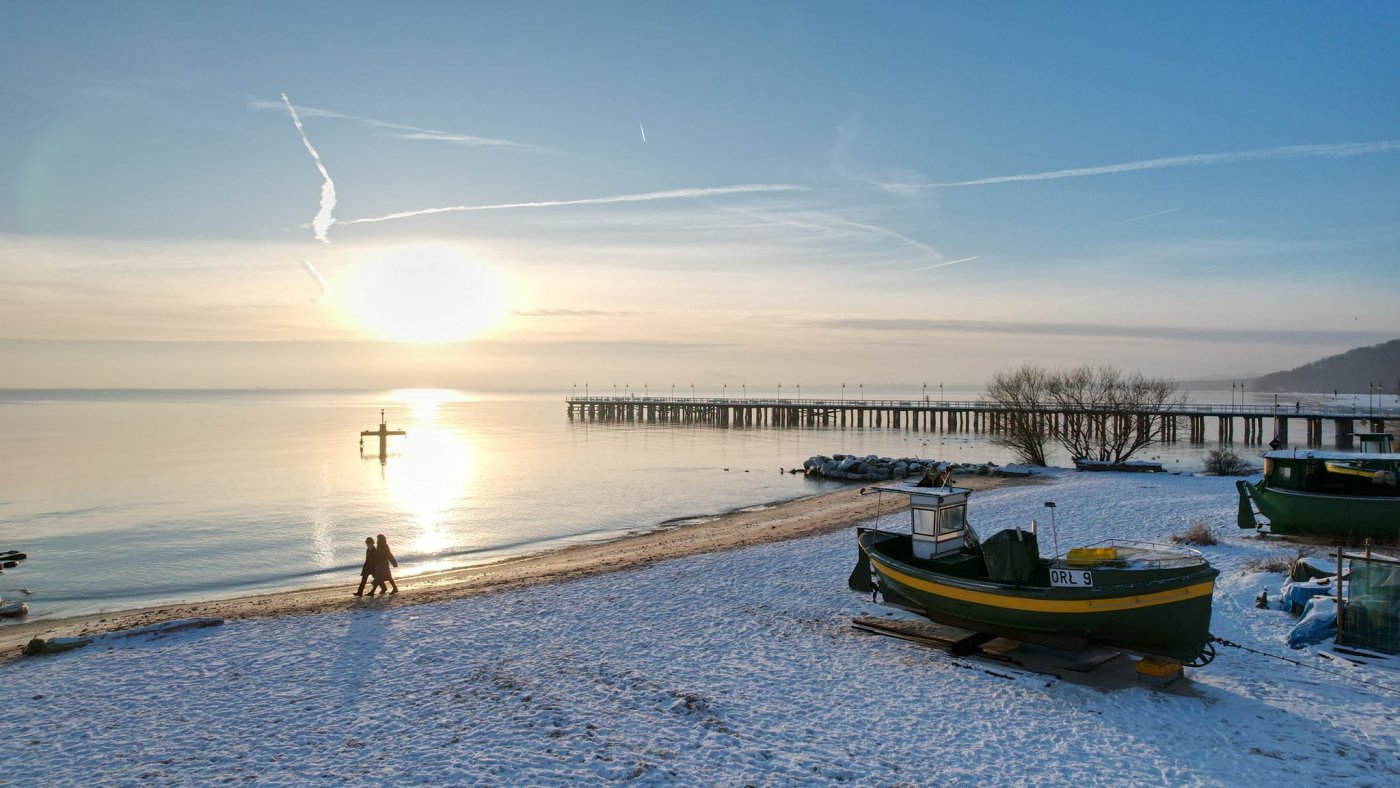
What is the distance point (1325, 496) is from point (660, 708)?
17051 millimetres

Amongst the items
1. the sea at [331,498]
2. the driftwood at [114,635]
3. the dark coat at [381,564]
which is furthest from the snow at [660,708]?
the sea at [331,498]

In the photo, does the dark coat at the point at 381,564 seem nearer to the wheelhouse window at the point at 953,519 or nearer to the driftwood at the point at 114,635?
the driftwood at the point at 114,635

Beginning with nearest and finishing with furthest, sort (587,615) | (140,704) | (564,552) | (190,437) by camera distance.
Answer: (140,704) → (587,615) → (564,552) → (190,437)

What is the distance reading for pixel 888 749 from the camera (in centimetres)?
884

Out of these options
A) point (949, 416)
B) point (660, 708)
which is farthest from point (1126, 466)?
point (949, 416)

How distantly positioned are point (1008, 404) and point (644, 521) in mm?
25096

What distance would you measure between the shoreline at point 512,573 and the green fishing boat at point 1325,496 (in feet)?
36.7

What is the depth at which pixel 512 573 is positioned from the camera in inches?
837

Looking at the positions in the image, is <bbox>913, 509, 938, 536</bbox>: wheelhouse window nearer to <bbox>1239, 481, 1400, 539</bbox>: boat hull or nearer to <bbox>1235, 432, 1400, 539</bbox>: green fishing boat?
<bbox>1235, 432, 1400, 539</bbox>: green fishing boat

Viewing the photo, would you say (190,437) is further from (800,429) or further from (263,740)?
(263,740)

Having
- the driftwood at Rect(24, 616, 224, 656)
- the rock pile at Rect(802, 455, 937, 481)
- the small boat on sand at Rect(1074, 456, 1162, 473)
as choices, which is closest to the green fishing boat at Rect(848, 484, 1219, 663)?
the driftwood at Rect(24, 616, 224, 656)

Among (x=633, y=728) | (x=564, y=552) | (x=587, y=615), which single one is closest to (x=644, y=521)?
(x=564, y=552)

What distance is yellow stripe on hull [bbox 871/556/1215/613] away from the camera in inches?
409

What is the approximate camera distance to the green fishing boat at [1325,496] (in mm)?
17891
